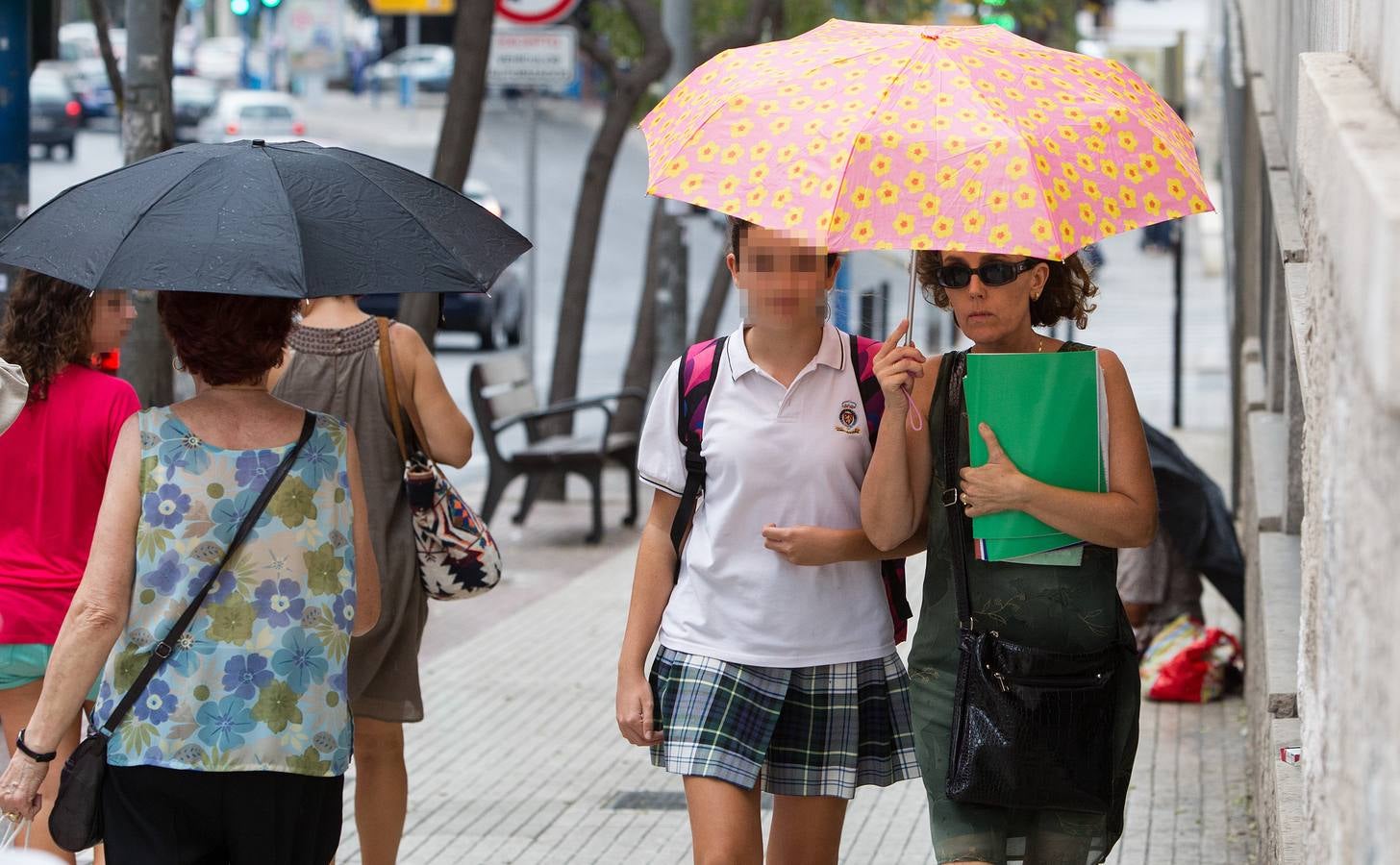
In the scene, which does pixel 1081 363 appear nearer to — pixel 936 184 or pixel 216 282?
pixel 936 184

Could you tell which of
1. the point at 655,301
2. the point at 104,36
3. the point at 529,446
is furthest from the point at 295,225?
the point at 655,301

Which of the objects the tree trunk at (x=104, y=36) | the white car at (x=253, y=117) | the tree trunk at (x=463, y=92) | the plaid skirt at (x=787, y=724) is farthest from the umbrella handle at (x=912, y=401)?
the white car at (x=253, y=117)

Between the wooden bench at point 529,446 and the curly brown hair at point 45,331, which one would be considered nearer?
the curly brown hair at point 45,331

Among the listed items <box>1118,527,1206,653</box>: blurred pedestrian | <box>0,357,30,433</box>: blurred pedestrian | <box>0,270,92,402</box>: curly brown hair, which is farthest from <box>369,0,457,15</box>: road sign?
<box>0,357,30,433</box>: blurred pedestrian

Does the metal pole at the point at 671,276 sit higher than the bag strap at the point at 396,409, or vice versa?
the bag strap at the point at 396,409

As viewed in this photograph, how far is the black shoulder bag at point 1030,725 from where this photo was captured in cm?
334

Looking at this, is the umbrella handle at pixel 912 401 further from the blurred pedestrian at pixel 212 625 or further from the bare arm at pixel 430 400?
the bare arm at pixel 430 400

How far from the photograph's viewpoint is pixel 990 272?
3436 mm

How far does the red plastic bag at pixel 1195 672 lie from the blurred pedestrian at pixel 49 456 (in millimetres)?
4369

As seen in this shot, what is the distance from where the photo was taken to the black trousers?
334cm

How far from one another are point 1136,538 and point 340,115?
53.3 metres

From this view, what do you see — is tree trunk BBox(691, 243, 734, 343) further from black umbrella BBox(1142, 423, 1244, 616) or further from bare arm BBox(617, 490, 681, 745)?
bare arm BBox(617, 490, 681, 745)

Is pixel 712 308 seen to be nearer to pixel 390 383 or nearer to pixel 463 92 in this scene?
pixel 463 92

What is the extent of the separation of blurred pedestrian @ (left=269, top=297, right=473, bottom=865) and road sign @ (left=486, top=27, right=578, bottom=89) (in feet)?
27.2
